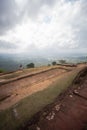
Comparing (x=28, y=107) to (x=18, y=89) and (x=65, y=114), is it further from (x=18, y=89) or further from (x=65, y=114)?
(x=18, y=89)

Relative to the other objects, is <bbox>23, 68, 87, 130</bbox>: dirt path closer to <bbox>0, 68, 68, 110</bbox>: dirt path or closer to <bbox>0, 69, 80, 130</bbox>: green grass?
<bbox>0, 69, 80, 130</bbox>: green grass

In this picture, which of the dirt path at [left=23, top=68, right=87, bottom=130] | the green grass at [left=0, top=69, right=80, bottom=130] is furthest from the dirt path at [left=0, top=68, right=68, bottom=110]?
the dirt path at [left=23, top=68, right=87, bottom=130]

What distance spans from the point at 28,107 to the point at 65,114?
2.10 m

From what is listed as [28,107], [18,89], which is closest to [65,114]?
[28,107]

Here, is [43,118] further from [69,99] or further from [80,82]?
[80,82]

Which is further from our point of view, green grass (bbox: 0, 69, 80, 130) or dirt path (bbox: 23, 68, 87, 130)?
green grass (bbox: 0, 69, 80, 130)

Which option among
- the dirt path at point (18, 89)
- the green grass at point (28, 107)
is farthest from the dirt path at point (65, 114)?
the dirt path at point (18, 89)

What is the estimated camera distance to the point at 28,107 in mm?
7125

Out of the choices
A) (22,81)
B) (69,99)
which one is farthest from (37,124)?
(22,81)

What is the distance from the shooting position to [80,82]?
9.93 m

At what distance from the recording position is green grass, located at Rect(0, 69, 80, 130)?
6.02 metres

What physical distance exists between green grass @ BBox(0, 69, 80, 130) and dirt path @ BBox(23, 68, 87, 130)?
426mm

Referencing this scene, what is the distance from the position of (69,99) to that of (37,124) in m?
2.80

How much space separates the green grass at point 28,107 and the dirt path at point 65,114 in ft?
1.40
